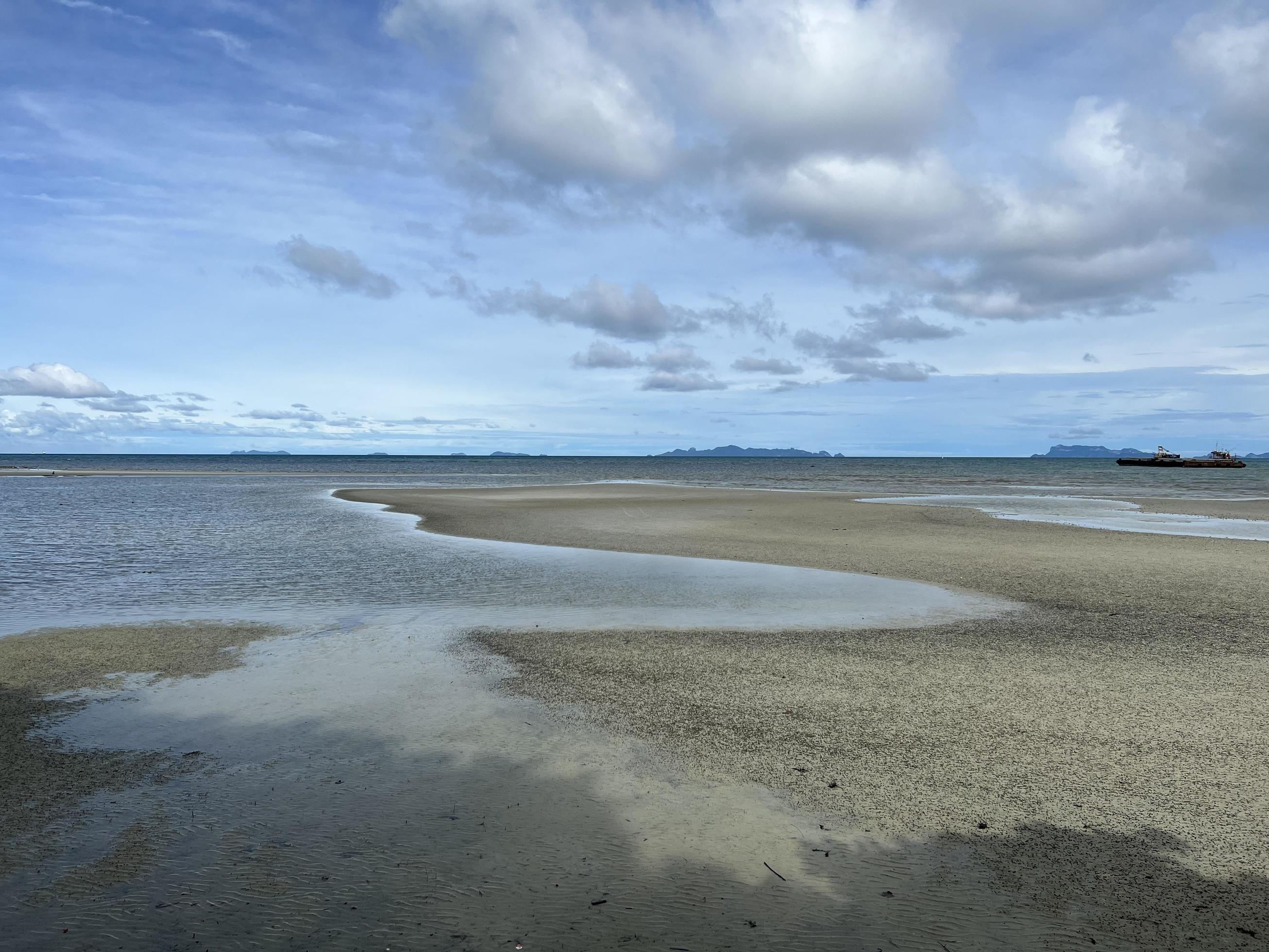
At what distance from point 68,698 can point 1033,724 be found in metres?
10.3

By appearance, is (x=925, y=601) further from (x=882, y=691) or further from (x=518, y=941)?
(x=518, y=941)

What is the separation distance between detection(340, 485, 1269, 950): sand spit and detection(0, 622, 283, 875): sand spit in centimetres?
384

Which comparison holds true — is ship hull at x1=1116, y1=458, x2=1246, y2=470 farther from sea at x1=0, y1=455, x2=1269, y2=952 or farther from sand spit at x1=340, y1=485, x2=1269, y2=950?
sea at x1=0, y1=455, x2=1269, y2=952

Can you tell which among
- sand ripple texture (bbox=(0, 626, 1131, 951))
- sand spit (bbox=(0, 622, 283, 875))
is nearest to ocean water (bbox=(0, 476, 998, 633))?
sand spit (bbox=(0, 622, 283, 875))

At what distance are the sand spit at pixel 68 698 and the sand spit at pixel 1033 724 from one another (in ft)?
12.6

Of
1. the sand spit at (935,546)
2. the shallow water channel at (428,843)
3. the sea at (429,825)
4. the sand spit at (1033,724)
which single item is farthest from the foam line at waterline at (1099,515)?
the shallow water channel at (428,843)

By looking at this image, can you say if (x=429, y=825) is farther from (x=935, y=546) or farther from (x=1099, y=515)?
(x=1099, y=515)

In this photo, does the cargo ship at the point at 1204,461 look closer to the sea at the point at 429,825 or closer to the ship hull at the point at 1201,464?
the ship hull at the point at 1201,464

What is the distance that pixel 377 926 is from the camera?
4.60 m

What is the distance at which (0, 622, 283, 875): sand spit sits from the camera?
604 cm

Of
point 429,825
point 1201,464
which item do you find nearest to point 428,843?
point 429,825

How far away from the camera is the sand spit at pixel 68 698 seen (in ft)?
19.8

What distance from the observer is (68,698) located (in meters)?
8.80

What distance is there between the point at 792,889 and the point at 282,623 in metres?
10.4
